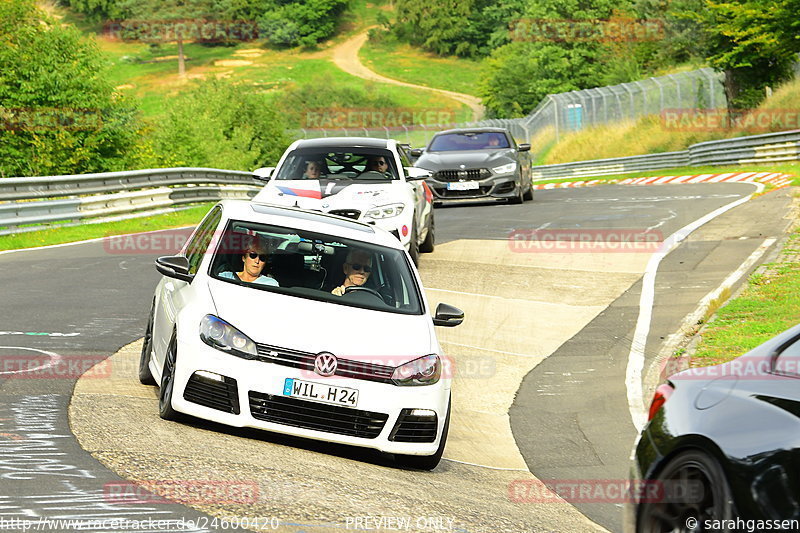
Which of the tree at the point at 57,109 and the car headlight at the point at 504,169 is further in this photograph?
the tree at the point at 57,109

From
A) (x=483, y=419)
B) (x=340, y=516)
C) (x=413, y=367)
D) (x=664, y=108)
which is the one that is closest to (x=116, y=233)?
(x=483, y=419)

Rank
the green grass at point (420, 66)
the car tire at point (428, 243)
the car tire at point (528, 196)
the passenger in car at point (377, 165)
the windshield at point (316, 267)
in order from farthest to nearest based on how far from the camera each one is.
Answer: the green grass at point (420, 66) < the car tire at point (528, 196) < the car tire at point (428, 243) < the passenger in car at point (377, 165) < the windshield at point (316, 267)

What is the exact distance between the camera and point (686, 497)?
480 cm

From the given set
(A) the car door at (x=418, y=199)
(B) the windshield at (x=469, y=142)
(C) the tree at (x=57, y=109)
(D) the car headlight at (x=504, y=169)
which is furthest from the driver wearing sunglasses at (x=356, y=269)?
(C) the tree at (x=57, y=109)

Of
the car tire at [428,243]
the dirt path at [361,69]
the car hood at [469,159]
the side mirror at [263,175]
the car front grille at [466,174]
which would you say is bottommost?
the dirt path at [361,69]

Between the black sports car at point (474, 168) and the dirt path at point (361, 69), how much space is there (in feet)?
321

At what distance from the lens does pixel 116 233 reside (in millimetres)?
22453

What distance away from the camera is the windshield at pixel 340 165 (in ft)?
51.6

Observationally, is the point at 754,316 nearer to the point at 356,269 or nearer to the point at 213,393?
the point at 356,269

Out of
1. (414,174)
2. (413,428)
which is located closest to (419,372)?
(413,428)

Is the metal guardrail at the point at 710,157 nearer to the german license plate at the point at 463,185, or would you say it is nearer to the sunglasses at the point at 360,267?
the german license plate at the point at 463,185

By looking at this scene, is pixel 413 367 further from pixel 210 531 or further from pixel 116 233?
pixel 116 233

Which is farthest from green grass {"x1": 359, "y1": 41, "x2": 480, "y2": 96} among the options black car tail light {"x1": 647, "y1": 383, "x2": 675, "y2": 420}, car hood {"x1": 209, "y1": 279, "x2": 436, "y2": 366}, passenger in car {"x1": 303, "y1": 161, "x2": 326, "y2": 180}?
black car tail light {"x1": 647, "y1": 383, "x2": 675, "y2": 420}

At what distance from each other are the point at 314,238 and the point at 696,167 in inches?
1415
